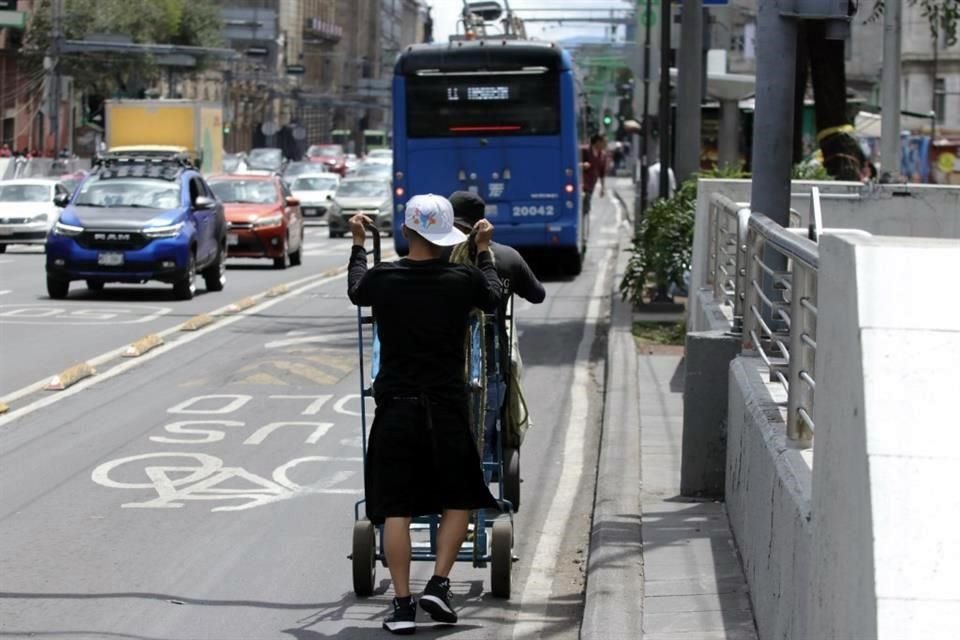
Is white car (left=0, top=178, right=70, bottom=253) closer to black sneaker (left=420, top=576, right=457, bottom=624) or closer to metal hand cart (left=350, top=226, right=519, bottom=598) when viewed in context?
metal hand cart (left=350, top=226, right=519, bottom=598)

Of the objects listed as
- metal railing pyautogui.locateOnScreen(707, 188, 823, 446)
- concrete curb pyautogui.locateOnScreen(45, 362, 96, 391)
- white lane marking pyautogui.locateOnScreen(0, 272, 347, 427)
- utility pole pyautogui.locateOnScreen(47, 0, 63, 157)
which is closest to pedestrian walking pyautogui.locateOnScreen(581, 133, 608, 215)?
white lane marking pyautogui.locateOnScreen(0, 272, 347, 427)

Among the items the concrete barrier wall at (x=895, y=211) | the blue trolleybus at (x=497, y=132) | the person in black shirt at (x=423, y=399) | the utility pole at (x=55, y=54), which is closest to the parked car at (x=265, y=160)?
the utility pole at (x=55, y=54)

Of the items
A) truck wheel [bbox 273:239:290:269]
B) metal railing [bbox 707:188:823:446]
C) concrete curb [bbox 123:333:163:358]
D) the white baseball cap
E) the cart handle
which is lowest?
truck wheel [bbox 273:239:290:269]

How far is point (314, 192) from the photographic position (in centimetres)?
5928

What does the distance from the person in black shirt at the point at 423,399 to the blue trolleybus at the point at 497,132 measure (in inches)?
791

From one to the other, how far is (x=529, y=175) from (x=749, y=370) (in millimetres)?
19074

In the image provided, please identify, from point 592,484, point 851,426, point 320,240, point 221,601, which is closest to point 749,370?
point 592,484

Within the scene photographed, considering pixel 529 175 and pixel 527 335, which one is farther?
pixel 529 175

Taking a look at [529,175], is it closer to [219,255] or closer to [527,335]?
[219,255]

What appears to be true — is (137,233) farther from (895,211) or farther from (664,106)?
(895,211)

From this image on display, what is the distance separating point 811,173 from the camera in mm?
19828

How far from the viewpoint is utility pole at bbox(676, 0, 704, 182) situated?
24641 mm

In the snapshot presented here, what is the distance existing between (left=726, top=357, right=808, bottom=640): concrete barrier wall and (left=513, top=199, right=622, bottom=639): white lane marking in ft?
2.89

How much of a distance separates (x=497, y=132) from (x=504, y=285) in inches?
770
